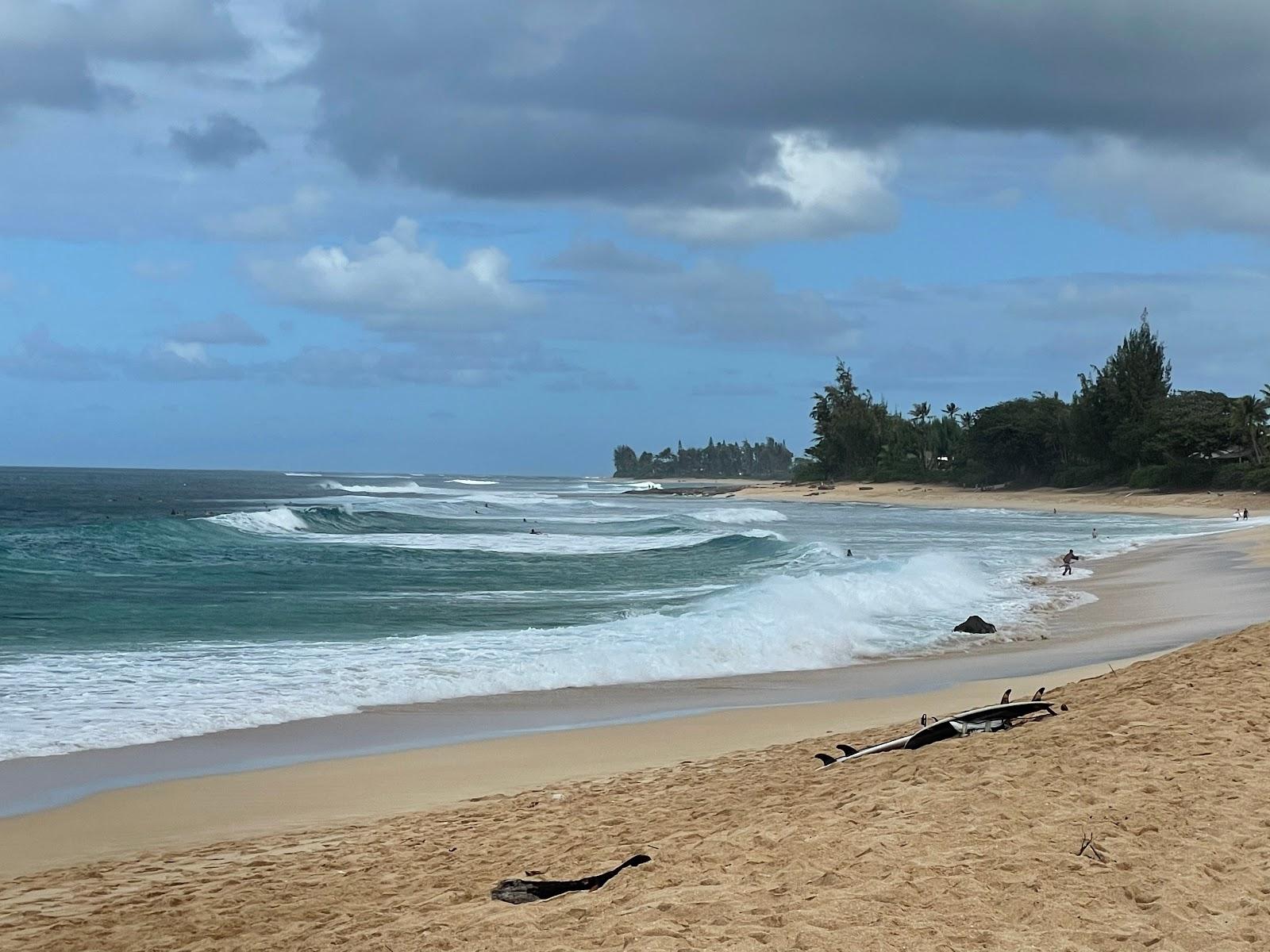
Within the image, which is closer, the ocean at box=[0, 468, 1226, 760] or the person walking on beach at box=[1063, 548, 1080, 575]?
the ocean at box=[0, 468, 1226, 760]

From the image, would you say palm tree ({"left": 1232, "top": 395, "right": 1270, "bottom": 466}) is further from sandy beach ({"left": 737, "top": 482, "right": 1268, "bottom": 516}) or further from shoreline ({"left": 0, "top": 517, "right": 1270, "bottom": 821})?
shoreline ({"left": 0, "top": 517, "right": 1270, "bottom": 821})

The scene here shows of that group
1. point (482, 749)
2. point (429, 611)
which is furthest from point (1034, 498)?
point (482, 749)

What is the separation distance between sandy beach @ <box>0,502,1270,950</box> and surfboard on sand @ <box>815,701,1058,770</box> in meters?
0.35

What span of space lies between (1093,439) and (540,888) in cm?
9079

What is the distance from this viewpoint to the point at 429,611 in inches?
821

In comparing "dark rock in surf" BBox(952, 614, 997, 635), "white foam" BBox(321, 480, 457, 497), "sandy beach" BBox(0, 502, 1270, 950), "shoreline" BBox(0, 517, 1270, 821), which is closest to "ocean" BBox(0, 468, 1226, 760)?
"dark rock in surf" BBox(952, 614, 997, 635)

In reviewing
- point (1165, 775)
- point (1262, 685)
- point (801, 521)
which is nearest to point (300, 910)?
point (1165, 775)

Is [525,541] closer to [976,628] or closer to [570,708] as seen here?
[976,628]

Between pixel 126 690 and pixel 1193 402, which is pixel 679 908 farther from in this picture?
pixel 1193 402

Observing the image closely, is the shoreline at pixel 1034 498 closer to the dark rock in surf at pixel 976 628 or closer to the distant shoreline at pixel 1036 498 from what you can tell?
the distant shoreline at pixel 1036 498

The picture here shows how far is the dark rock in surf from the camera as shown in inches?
A: 692

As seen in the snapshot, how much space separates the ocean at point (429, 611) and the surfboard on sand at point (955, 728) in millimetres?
5834

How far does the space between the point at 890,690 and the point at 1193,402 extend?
262ft

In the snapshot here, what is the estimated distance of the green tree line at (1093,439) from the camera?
245ft
